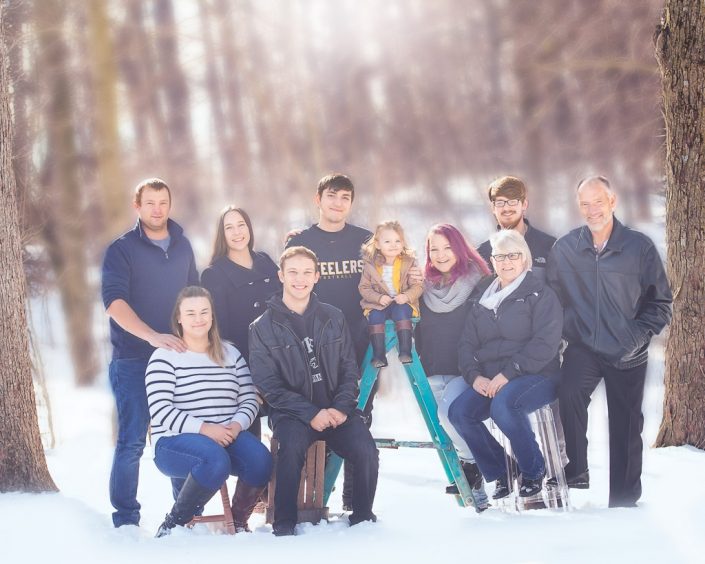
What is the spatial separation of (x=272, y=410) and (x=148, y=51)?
1383 cm

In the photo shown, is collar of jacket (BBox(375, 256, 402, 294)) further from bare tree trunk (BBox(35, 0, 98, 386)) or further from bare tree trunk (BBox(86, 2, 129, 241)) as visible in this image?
bare tree trunk (BBox(35, 0, 98, 386))

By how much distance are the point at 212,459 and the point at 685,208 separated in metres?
3.53

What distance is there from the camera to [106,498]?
5254mm

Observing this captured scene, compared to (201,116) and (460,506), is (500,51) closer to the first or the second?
(201,116)

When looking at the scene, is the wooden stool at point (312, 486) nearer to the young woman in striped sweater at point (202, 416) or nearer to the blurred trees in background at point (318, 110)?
the young woman in striped sweater at point (202, 416)

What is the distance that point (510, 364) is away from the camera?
446 centimetres

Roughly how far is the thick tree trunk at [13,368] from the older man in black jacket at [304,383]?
1487 mm

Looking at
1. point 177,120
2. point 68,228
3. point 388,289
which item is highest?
point 177,120

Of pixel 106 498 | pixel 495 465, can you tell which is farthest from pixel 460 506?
pixel 106 498

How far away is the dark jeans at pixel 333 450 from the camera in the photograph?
422 cm

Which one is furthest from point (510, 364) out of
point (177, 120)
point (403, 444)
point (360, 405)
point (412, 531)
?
point (177, 120)

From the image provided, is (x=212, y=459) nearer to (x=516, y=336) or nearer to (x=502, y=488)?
(x=502, y=488)

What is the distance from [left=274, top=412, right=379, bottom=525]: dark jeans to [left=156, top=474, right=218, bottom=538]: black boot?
0.34 meters

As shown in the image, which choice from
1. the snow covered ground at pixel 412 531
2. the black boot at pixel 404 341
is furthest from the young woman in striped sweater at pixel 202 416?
the black boot at pixel 404 341
